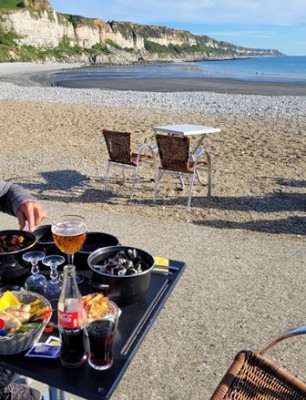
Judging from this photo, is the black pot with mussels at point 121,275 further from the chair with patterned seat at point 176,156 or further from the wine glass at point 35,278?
the chair with patterned seat at point 176,156

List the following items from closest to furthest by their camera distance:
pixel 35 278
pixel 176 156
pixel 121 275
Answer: pixel 121 275 < pixel 35 278 < pixel 176 156

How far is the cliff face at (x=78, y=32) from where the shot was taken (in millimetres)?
84250

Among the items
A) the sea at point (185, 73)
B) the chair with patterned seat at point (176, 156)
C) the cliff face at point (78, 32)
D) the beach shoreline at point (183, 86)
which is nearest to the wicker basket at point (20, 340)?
the chair with patterned seat at point (176, 156)

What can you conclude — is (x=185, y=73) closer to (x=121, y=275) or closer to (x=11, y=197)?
(x=11, y=197)

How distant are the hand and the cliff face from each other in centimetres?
8972

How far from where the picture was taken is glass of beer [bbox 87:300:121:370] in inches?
49.9

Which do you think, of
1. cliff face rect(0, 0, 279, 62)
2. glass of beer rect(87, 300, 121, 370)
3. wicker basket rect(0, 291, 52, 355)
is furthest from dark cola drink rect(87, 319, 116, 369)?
cliff face rect(0, 0, 279, 62)

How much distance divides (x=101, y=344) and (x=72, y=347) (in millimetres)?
97

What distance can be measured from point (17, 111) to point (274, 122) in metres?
7.74

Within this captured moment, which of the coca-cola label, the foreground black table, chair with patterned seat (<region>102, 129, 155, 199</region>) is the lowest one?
chair with patterned seat (<region>102, 129, 155, 199</region>)

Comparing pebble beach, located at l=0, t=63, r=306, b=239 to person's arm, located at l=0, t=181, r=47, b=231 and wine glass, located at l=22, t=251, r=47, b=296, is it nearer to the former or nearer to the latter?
person's arm, located at l=0, t=181, r=47, b=231

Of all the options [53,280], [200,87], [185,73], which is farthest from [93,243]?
[185,73]

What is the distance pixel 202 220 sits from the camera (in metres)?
5.27

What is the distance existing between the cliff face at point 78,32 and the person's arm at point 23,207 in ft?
294
